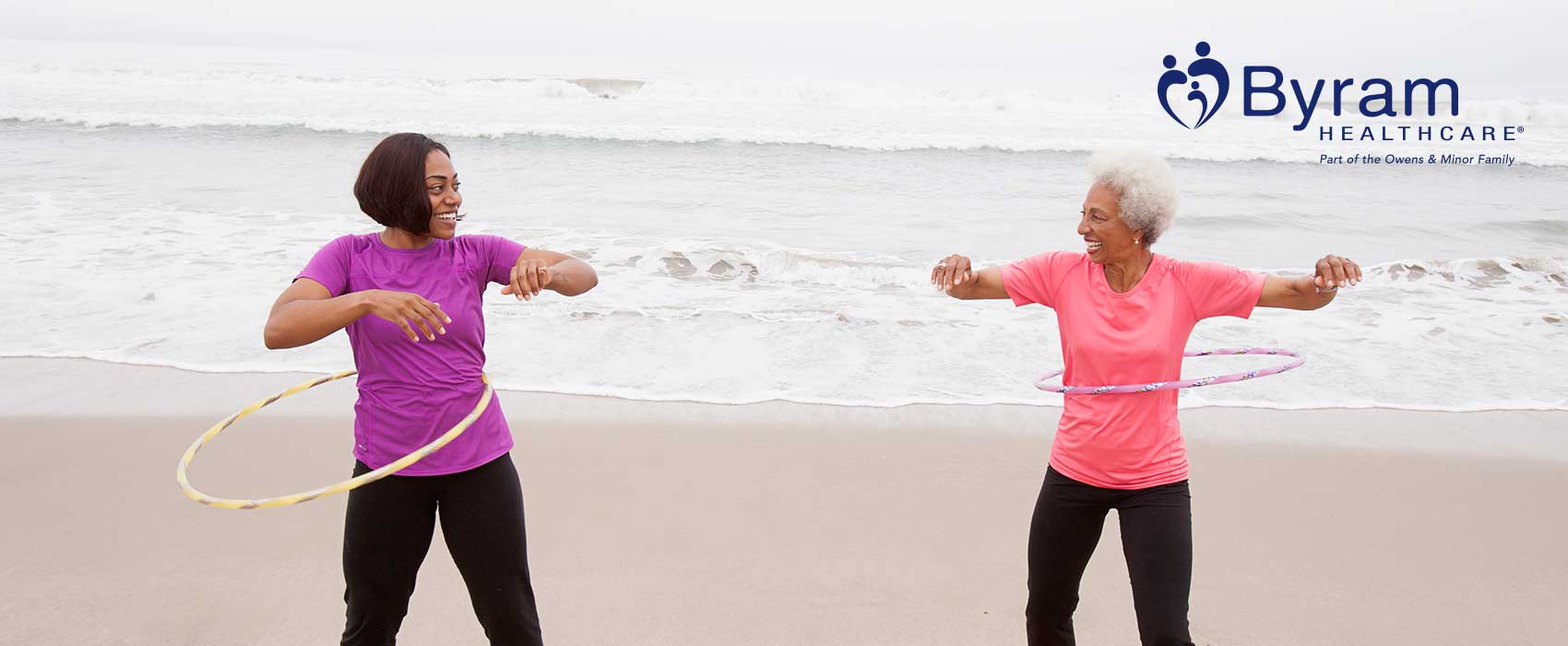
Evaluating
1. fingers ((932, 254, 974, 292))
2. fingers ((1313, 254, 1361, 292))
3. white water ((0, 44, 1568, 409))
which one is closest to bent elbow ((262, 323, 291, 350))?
fingers ((932, 254, 974, 292))

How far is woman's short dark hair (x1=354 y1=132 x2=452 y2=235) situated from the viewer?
2.95 m

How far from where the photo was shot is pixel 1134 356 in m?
3.18

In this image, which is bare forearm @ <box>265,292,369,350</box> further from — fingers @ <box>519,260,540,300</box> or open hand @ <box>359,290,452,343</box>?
fingers @ <box>519,260,540,300</box>

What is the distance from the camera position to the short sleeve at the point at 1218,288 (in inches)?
128

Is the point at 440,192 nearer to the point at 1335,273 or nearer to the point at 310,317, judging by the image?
the point at 310,317

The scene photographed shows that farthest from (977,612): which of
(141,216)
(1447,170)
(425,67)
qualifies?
(425,67)

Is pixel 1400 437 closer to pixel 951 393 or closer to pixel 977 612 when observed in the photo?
pixel 951 393

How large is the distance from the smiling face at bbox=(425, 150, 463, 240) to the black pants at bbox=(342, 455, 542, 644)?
2.21 ft

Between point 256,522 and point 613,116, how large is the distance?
22290 millimetres

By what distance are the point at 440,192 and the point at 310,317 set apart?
483mm

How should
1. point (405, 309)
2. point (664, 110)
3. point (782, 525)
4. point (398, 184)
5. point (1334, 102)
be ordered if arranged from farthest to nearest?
point (1334, 102)
point (664, 110)
point (782, 525)
point (398, 184)
point (405, 309)

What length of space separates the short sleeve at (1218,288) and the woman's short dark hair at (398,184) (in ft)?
7.02

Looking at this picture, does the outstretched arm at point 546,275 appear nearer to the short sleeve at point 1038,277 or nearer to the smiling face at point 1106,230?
the short sleeve at point 1038,277

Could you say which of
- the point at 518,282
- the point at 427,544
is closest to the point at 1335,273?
the point at 518,282
